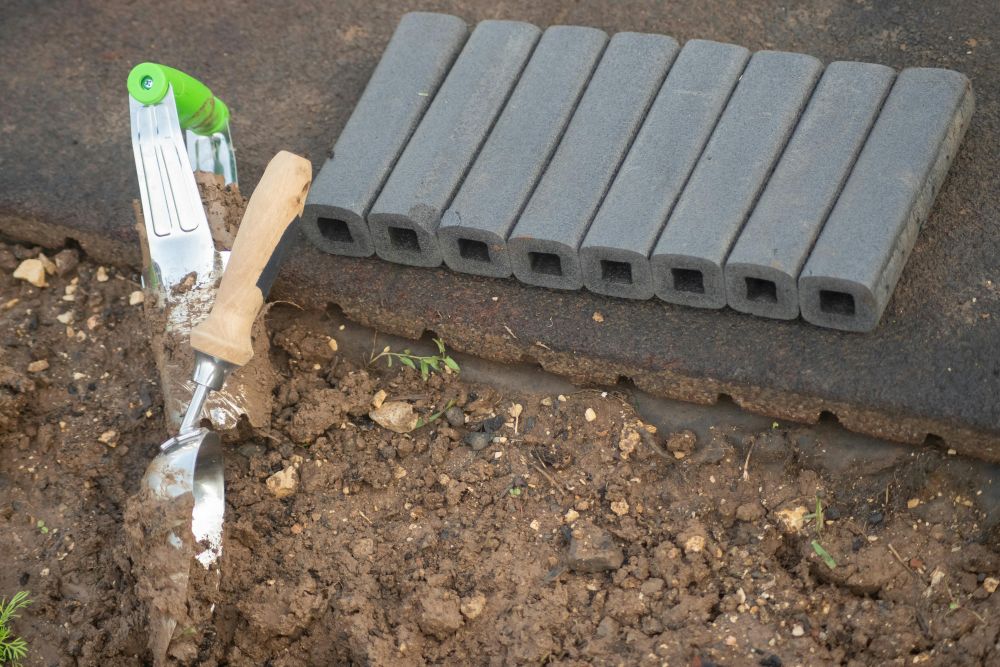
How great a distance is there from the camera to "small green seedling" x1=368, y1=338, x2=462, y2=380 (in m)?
3.88

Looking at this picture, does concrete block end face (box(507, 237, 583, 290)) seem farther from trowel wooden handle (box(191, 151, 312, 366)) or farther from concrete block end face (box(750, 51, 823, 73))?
concrete block end face (box(750, 51, 823, 73))

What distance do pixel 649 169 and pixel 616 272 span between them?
342mm

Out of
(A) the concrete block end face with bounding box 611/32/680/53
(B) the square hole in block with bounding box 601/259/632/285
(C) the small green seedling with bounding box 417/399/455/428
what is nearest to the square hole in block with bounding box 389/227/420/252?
(C) the small green seedling with bounding box 417/399/455/428

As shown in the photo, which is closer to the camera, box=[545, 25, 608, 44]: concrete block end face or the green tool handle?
the green tool handle

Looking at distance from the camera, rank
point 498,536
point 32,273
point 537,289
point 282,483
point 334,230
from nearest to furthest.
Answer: point 498,536 → point 282,483 → point 537,289 → point 334,230 → point 32,273

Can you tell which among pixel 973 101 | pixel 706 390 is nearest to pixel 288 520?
pixel 706 390

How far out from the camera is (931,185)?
12.0 feet

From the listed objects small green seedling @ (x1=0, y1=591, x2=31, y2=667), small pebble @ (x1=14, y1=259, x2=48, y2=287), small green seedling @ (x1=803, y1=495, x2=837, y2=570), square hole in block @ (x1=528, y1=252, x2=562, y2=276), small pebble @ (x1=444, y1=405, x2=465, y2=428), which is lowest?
small green seedling @ (x1=0, y1=591, x2=31, y2=667)

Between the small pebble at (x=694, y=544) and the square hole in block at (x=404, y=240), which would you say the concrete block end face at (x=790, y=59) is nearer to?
the square hole in block at (x=404, y=240)

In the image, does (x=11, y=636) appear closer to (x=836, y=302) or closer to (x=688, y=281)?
(x=688, y=281)

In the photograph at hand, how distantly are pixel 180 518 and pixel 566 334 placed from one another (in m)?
1.28

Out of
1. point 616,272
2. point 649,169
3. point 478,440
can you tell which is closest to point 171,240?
point 478,440

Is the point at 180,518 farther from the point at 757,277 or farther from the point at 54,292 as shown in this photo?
the point at 757,277

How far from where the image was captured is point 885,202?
11.5ft
